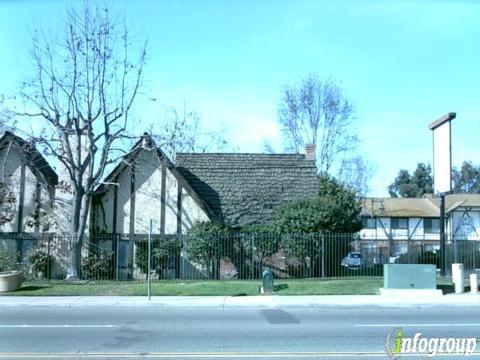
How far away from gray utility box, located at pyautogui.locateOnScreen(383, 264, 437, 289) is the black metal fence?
4.99 metres

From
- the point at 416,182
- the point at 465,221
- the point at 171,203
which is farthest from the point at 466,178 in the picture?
the point at 171,203

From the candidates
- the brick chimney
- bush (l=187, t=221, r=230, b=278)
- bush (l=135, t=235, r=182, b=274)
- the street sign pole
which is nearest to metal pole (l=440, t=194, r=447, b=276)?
the street sign pole

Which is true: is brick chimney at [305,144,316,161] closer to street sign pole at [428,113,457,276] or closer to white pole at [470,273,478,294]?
street sign pole at [428,113,457,276]

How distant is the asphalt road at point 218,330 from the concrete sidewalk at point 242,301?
2.56 feet

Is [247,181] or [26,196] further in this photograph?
[247,181]

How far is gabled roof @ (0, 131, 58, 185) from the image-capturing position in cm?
2556

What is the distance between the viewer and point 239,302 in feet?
58.5

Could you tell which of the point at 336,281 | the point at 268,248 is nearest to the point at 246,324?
→ the point at 336,281

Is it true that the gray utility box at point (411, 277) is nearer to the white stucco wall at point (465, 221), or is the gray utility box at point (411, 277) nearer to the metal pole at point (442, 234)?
the metal pole at point (442, 234)

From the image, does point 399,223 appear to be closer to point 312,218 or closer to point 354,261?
point 354,261

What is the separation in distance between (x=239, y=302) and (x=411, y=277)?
6.38m

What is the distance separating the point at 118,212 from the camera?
27688 mm

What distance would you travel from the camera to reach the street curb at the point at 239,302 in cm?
1738

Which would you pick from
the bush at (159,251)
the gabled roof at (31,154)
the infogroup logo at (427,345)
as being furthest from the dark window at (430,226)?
the infogroup logo at (427,345)
